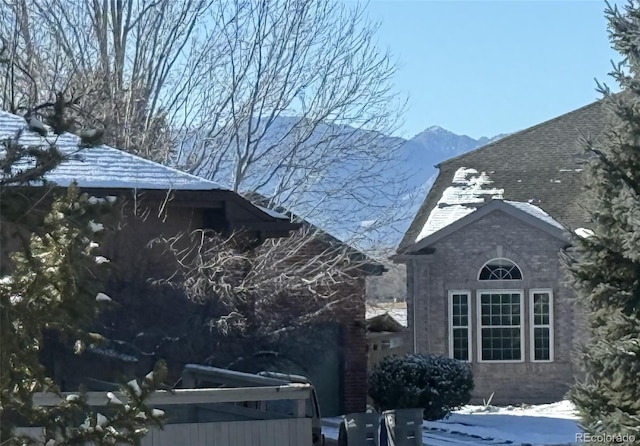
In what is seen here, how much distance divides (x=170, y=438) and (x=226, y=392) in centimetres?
63

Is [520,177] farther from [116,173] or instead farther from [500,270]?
[116,173]

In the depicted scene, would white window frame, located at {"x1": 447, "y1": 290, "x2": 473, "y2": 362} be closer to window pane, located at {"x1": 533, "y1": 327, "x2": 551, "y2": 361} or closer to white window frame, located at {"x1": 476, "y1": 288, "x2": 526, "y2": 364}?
white window frame, located at {"x1": 476, "y1": 288, "x2": 526, "y2": 364}

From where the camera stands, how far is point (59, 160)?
4469mm

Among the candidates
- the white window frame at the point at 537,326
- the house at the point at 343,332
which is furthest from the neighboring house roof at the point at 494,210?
the house at the point at 343,332

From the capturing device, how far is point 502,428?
18.0 m

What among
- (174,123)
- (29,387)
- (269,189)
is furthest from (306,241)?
(29,387)

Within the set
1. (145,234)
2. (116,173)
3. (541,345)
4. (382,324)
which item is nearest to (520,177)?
(541,345)

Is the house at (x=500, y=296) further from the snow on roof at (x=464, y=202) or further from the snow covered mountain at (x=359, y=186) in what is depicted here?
the snow covered mountain at (x=359, y=186)

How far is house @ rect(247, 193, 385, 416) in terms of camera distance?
62.8 feet

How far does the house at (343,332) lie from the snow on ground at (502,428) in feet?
3.01

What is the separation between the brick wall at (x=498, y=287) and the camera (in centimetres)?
2417

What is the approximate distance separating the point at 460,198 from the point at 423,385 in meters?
8.21

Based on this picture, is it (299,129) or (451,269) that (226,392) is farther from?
(451,269)

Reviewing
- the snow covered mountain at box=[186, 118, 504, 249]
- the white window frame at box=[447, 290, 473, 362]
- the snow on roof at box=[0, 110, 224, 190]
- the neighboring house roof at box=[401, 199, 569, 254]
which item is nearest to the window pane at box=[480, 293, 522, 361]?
the white window frame at box=[447, 290, 473, 362]
